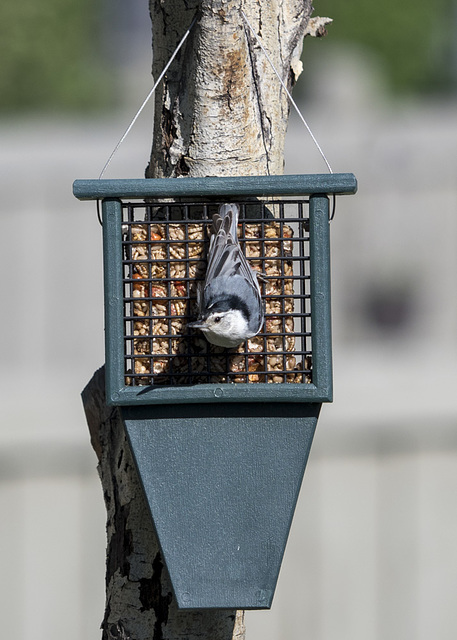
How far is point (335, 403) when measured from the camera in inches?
197

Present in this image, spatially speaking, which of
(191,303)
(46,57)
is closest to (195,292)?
(191,303)

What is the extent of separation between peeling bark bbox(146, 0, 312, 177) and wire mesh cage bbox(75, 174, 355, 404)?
0.44ft

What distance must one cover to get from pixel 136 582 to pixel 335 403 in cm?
270

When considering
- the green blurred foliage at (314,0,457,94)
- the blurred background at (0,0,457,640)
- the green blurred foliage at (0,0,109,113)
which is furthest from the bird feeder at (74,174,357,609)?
the green blurred foliage at (314,0,457,94)

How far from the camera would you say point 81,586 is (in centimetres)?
493

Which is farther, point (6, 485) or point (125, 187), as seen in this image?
point (6, 485)

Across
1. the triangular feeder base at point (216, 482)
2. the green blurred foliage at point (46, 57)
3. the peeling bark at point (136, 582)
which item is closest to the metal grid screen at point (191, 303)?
the triangular feeder base at point (216, 482)

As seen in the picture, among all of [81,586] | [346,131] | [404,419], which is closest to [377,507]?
[404,419]

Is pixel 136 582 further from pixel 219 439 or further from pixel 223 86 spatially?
pixel 223 86

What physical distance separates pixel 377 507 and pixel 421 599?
52cm

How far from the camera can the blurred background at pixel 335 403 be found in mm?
4883

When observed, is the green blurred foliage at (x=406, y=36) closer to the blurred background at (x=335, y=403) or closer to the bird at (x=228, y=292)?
the blurred background at (x=335, y=403)

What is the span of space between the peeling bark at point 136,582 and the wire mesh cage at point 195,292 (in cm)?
33

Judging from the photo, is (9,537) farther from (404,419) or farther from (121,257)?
(121,257)
